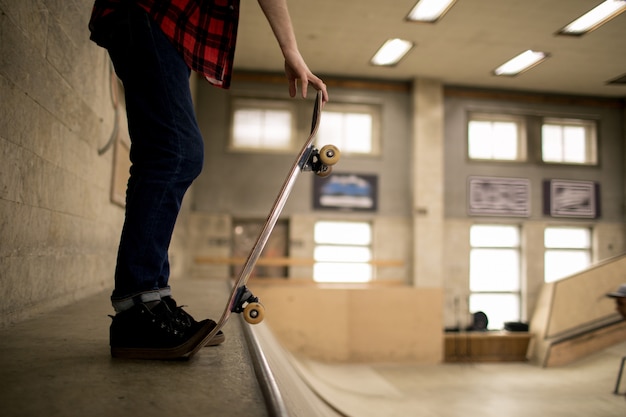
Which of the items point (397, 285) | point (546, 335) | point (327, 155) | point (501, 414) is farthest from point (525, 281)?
point (327, 155)

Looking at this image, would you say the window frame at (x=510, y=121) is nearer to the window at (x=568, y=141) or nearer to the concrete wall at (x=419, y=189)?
the concrete wall at (x=419, y=189)

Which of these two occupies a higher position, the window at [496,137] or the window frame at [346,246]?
the window at [496,137]

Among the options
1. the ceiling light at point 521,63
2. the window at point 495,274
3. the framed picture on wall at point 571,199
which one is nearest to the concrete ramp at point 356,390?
the window at point 495,274

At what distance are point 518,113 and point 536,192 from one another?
182cm

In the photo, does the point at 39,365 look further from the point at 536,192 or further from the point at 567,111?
the point at 567,111

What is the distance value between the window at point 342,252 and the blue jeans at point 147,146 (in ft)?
28.2

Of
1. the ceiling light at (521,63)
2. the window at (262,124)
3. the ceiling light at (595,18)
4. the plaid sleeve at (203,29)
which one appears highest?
the ceiling light at (521,63)

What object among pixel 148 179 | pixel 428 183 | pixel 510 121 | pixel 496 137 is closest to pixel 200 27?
pixel 148 179

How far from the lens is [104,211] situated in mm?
3582

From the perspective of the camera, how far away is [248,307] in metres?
1.39

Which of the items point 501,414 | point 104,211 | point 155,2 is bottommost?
point 501,414

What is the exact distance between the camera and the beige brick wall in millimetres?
1848

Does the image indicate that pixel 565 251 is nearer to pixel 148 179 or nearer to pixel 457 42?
pixel 457 42

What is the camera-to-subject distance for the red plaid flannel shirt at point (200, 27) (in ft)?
4.46
